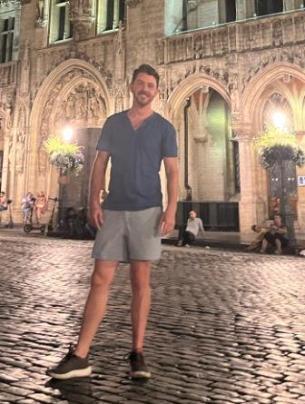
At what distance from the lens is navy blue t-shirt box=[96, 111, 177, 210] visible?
2.51 meters

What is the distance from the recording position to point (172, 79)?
18156mm

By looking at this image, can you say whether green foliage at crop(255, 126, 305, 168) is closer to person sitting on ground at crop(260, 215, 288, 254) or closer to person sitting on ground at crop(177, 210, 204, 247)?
person sitting on ground at crop(260, 215, 288, 254)

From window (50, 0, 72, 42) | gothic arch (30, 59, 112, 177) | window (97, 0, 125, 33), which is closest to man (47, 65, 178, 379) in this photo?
gothic arch (30, 59, 112, 177)

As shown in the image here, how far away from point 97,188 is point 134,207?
283 mm

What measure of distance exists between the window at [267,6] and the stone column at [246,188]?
6.76 m

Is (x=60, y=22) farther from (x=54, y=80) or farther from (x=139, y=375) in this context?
(x=139, y=375)

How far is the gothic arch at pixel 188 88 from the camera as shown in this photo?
17.4 meters

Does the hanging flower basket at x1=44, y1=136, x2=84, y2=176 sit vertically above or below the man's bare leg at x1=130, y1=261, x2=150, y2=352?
above

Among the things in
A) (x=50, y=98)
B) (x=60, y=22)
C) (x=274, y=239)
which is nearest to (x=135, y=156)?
(x=274, y=239)

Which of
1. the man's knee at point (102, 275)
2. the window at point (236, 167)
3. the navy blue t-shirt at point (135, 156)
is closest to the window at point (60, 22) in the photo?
the window at point (236, 167)

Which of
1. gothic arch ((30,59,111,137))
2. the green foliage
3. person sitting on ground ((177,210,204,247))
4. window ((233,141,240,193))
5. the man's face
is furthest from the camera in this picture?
window ((233,141,240,193))

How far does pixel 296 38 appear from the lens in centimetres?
1595

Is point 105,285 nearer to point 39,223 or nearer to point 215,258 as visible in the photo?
point 215,258

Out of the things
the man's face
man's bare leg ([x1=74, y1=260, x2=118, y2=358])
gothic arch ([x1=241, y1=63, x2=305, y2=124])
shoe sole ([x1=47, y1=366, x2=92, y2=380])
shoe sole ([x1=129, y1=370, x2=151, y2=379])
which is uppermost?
gothic arch ([x1=241, y1=63, x2=305, y2=124])
